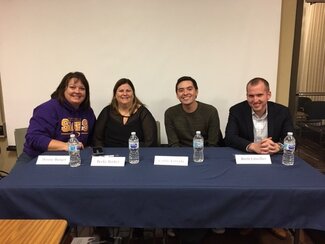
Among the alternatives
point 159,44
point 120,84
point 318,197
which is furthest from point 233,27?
point 318,197

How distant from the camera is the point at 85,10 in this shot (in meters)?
2.69

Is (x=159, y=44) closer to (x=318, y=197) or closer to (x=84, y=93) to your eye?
(x=84, y=93)


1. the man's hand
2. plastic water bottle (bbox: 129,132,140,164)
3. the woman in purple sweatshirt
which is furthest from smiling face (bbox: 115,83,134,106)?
the man's hand

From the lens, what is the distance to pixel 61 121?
7.48 ft

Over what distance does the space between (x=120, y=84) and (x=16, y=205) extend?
4.19 feet

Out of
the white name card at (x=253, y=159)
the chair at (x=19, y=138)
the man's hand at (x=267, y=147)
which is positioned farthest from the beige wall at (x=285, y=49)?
the chair at (x=19, y=138)

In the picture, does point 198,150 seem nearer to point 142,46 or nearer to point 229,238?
point 229,238

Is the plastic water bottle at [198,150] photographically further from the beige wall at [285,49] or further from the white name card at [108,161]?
the beige wall at [285,49]

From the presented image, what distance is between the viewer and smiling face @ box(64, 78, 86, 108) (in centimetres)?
229

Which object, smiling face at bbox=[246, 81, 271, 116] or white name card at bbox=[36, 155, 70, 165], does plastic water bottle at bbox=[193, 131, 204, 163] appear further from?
white name card at bbox=[36, 155, 70, 165]

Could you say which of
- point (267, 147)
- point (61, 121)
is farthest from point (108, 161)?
point (267, 147)

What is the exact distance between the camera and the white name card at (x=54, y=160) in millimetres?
1834

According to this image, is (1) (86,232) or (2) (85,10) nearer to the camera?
(1) (86,232)

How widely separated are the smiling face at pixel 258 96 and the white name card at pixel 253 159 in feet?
1.52
